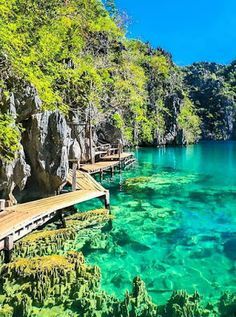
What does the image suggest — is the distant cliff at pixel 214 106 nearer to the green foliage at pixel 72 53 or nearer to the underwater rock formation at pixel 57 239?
the green foliage at pixel 72 53

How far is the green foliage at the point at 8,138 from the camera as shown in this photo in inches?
447

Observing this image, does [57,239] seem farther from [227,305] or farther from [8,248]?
[227,305]

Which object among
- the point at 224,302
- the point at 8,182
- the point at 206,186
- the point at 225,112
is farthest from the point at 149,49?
the point at 224,302

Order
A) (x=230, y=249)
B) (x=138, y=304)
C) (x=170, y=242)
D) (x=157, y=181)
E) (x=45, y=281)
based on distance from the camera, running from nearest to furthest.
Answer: (x=138, y=304) → (x=45, y=281) → (x=230, y=249) → (x=170, y=242) → (x=157, y=181)

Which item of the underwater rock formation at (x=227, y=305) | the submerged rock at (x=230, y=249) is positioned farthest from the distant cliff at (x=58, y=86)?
the underwater rock formation at (x=227, y=305)

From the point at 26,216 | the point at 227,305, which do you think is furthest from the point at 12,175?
the point at 227,305

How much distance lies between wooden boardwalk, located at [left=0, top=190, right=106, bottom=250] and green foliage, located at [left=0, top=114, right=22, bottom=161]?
184 cm

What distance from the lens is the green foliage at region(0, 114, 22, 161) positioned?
37.2 feet

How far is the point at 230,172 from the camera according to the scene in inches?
1284

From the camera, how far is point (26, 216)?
36.7 feet

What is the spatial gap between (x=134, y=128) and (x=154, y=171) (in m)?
26.1

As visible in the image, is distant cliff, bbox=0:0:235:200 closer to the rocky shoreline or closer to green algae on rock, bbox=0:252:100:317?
green algae on rock, bbox=0:252:100:317

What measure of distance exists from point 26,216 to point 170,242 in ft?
16.4

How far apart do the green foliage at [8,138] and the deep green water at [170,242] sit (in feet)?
14.1
